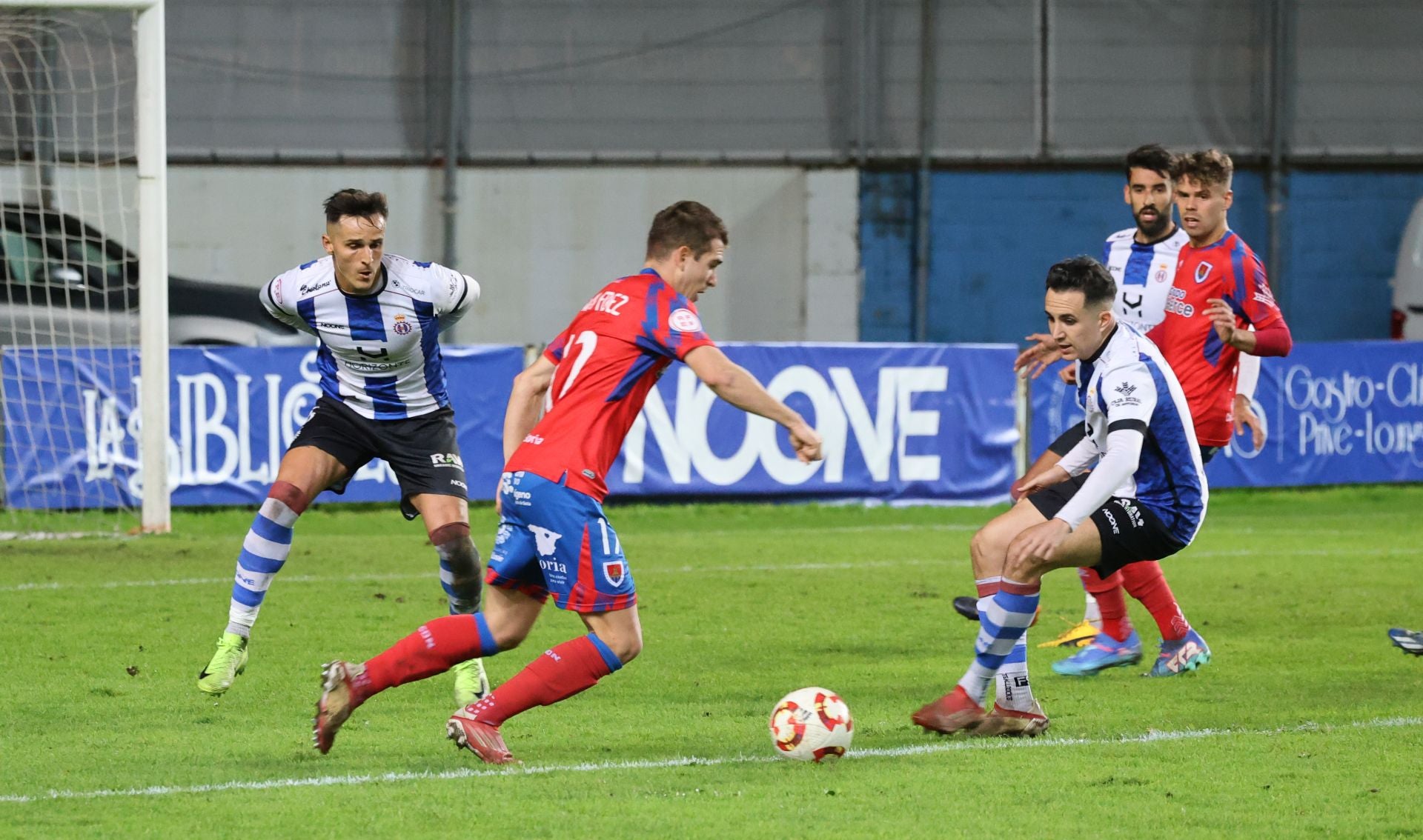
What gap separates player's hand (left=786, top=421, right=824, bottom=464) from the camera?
5.18 meters

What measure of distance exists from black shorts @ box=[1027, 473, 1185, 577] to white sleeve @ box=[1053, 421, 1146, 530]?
33 cm

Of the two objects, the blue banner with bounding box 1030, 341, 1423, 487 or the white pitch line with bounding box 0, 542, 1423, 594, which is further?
the blue banner with bounding box 1030, 341, 1423, 487

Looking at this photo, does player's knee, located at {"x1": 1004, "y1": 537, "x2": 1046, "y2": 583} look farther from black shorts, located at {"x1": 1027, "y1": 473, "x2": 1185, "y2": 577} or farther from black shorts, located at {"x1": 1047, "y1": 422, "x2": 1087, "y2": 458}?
black shorts, located at {"x1": 1047, "y1": 422, "x2": 1087, "y2": 458}

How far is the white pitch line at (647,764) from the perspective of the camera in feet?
17.0

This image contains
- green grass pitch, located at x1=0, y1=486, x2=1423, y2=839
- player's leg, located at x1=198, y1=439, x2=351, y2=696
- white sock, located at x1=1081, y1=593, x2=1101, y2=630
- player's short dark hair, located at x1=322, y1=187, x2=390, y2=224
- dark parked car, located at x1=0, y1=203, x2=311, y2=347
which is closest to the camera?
green grass pitch, located at x1=0, y1=486, x2=1423, y2=839

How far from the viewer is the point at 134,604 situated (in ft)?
30.5

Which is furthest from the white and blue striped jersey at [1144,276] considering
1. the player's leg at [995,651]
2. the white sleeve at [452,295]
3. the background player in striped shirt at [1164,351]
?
the white sleeve at [452,295]

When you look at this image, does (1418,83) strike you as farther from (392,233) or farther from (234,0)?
(234,0)

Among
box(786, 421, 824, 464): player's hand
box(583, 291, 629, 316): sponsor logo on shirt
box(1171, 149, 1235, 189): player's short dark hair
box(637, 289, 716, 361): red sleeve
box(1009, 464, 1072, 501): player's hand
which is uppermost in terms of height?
box(1171, 149, 1235, 189): player's short dark hair

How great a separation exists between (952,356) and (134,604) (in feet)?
25.0

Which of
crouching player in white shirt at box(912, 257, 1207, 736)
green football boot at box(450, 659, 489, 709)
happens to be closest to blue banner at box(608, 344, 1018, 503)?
green football boot at box(450, 659, 489, 709)

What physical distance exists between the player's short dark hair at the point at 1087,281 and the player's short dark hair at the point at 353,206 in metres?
2.54

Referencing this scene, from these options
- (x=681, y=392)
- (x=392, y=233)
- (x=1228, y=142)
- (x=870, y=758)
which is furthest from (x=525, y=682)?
(x=1228, y=142)

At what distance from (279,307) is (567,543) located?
2.39 metres
